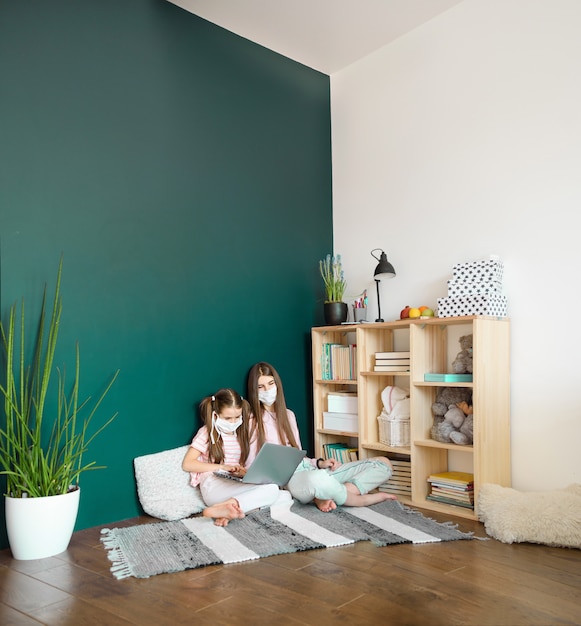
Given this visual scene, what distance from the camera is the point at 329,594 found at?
6.98 feet

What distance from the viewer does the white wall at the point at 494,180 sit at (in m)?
3.10

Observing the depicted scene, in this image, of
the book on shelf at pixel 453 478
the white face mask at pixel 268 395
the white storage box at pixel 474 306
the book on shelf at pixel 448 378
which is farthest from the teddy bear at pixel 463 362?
the white face mask at pixel 268 395

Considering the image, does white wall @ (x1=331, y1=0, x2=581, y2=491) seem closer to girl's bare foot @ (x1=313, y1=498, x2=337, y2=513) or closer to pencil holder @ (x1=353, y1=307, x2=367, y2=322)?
pencil holder @ (x1=353, y1=307, x2=367, y2=322)

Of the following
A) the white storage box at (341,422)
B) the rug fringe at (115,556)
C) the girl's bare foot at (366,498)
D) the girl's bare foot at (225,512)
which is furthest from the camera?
the white storage box at (341,422)

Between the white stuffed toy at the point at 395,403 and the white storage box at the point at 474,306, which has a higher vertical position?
the white storage box at the point at 474,306

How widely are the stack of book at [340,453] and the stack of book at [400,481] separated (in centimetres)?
30

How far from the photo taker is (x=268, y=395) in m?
3.58

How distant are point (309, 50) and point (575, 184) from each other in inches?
76.6

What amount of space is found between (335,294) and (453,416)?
1101mm

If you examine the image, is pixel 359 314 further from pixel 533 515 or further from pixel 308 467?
pixel 533 515

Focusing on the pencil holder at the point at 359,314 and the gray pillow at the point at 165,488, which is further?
the pencil holder at the point at 359,314

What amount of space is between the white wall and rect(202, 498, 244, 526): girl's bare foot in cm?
147

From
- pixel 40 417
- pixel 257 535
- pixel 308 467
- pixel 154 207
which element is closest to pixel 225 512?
pixel 257 535

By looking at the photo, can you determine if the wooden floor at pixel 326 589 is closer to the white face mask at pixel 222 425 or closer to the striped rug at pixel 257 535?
the striped rug at pixel 257 535
